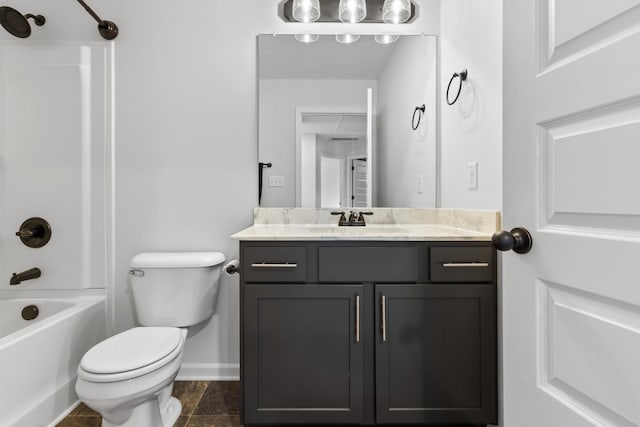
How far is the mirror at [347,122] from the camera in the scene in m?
1.89

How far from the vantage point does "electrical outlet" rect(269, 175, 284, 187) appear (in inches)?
75.4

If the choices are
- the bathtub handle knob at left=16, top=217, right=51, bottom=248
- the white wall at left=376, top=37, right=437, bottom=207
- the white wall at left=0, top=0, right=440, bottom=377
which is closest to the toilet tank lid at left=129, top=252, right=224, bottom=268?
the white wall at left=0, top=0, right=440, bottom=377

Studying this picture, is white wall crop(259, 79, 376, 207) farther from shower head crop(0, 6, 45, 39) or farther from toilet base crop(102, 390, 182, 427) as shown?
shower head crop(0, 6, 45, 39)

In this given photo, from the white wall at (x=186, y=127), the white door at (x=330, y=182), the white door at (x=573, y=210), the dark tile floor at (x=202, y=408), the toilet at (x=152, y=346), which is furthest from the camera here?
the white door at (x=330, y=182)

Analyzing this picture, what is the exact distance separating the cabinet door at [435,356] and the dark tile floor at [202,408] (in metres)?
0.74

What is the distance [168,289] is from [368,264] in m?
1.02

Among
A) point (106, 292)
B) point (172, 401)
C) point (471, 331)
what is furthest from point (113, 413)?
point (471, 331)

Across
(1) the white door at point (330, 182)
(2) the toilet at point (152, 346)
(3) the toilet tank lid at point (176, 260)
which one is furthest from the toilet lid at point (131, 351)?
(1) the white door at point (330, 182)

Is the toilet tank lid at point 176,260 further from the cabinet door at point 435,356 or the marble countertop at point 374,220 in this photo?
the cabinet door at point 435,356

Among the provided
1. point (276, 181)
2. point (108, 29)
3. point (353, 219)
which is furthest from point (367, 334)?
point (108, 29)

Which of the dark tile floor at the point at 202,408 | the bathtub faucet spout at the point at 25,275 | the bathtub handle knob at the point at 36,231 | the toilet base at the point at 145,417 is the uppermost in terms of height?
the bathtub handle knob at the point at 36,231

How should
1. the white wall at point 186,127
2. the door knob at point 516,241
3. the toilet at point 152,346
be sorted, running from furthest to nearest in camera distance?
the white wall at point 186,127, the toilet at point 152,346, the door knob at point 516,241

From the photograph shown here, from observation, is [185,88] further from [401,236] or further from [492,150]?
[492,150]

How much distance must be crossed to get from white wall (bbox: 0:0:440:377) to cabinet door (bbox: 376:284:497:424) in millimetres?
955
